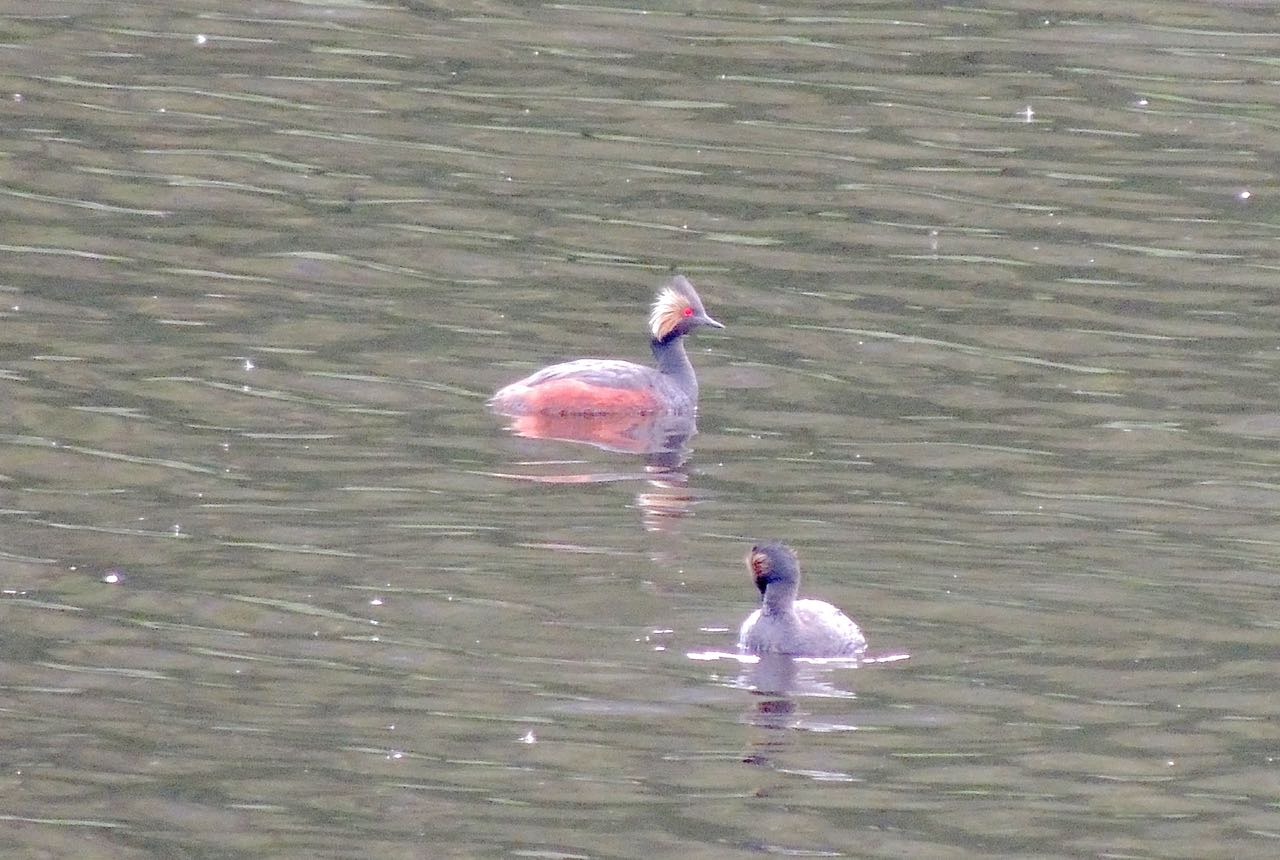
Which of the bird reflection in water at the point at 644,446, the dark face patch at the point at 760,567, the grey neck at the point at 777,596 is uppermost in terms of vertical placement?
the dark face patch at the point at 760,567

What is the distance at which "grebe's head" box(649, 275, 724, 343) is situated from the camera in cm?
1587

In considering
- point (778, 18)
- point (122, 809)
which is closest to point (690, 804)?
point (122, 809)

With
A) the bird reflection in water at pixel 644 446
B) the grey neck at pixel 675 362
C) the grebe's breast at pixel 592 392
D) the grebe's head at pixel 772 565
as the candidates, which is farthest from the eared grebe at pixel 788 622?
the grey neck at pixel 675 362

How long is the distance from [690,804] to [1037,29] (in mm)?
14450

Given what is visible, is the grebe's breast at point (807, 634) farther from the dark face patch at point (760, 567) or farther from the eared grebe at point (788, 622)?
the dark face patch at point (760, 567)

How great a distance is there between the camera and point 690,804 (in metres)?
9.45

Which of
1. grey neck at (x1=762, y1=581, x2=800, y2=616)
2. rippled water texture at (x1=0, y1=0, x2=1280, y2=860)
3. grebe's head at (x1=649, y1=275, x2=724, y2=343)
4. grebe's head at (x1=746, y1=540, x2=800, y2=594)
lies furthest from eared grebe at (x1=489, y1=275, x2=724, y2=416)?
grey neck at (x1=762, y1=581, x2=800, y2=616)

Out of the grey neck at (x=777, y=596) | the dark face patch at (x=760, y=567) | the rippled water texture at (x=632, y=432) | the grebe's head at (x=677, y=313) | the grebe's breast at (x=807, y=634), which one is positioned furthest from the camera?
the grebe's head at (x=677, y=313)

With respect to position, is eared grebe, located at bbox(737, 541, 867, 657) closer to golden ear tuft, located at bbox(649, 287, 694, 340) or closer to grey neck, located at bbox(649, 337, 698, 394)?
grey neck, located at bbox(649, 337, 698, 394)

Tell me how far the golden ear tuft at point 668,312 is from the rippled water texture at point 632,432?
40 centimetres

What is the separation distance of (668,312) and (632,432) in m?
1.04

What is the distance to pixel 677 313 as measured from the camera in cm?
1596

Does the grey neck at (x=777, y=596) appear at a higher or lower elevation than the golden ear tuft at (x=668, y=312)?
lower

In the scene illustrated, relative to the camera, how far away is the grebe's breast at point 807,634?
1103 centimetres
